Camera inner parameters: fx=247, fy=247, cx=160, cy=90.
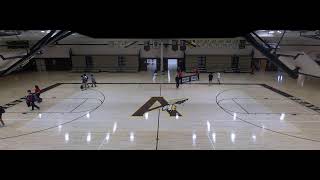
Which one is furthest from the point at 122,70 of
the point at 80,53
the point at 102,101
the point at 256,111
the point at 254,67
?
the point at 256,111

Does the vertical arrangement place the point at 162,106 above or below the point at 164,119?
above

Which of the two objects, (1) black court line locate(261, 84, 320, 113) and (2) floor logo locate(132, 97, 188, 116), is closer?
(2) floor logo locate(132, 97, 188, 116)

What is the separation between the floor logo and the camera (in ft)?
39.3

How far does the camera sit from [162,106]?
12961 millimetres

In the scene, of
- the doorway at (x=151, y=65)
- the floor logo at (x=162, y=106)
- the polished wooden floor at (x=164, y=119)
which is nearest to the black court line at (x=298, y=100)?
the polished wooden floor at (x=164, y=119)

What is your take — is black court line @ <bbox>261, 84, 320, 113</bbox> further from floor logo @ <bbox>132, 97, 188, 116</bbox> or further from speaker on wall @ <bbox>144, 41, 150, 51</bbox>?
speaker on wall @ <bbox>144, 41, 150, 51</bbox>

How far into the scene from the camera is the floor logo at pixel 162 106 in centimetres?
1199

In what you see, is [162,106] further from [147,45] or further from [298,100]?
[147,45]

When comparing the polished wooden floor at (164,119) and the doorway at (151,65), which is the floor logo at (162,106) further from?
the doorway at (151,65)

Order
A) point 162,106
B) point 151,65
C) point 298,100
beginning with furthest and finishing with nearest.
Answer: point 151,65 < point 298,100 < point 162,106

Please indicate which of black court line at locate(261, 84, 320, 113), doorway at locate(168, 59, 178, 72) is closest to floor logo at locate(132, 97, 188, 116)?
black court line at locate(261, 84, 320, 113)

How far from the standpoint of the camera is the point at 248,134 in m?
9.44

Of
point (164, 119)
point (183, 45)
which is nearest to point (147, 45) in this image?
point (183, 45)
